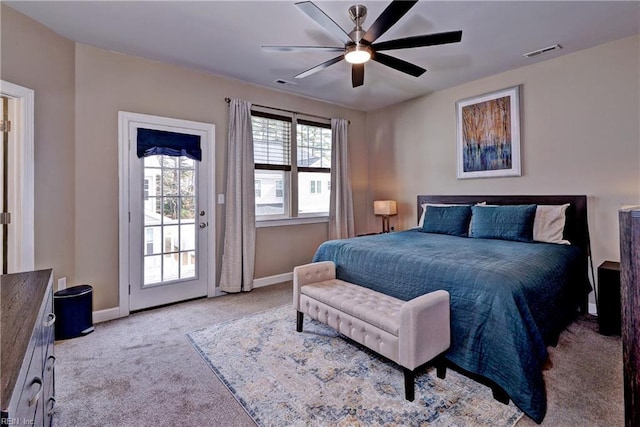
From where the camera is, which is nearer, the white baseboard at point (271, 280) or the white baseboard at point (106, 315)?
the white baseboard at point (106, 315)

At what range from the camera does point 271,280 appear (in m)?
4.45

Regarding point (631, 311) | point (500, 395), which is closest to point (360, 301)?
point (500, 395)

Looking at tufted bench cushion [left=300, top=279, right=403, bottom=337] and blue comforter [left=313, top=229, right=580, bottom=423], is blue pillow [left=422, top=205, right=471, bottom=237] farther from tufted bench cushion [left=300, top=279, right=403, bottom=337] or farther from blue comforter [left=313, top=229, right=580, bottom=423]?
tufted bench cushion [left=300, top=279, right=403, bottom=337]

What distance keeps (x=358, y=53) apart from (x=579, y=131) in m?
2.65

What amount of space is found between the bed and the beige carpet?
8.3 inches

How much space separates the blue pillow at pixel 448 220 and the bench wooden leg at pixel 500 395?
6.73 ft

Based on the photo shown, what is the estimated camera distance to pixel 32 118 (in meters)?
2.63

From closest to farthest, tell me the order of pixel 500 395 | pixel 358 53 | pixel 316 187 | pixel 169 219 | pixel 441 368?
pixel 500 395 < pixel 441 368 < pixel 358 53 < pixel 169 219 < pixel 316 187

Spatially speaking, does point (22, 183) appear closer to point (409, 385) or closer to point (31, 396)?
point (31, 396)

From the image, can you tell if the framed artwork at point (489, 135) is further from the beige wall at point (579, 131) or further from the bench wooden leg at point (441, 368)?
the bench wooden leg at point (441, 368)

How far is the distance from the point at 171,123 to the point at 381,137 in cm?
333

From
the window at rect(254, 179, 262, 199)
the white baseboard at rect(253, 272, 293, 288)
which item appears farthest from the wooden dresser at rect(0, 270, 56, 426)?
the window at rect(254, 179, 262, 199)

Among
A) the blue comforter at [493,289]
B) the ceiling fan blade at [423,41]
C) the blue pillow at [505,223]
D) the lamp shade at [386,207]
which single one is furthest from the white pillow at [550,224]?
the ceiling fan blade at [423,41]

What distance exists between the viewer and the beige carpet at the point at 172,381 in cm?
176
